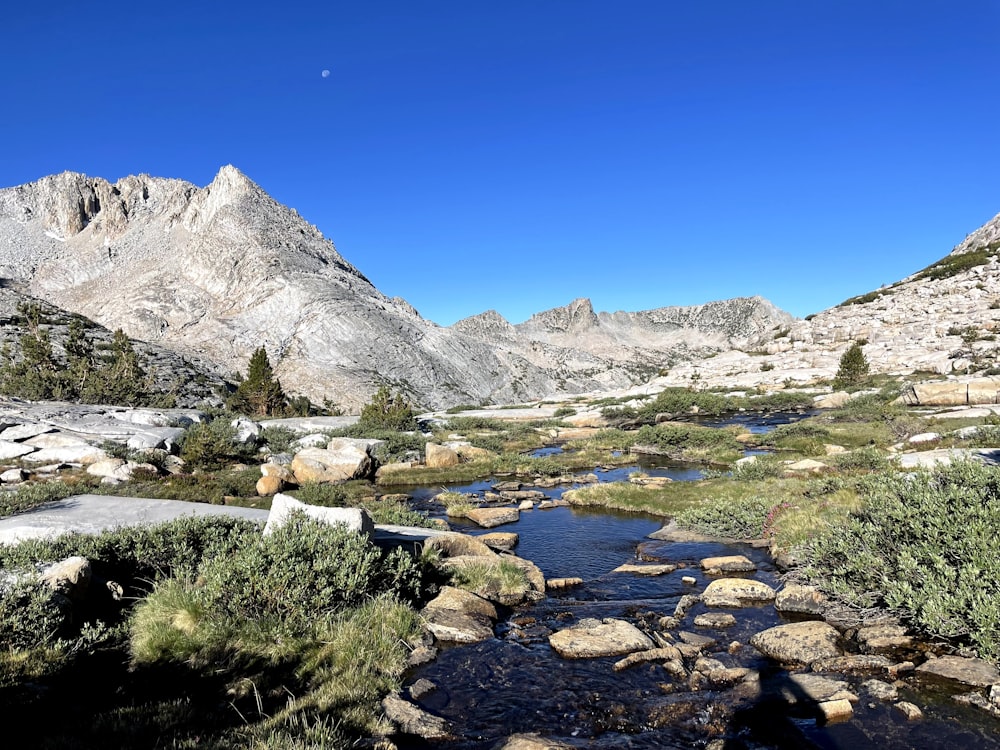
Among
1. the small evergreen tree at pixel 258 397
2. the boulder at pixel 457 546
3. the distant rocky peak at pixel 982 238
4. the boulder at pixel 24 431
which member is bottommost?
the boulder at pixel 457 546

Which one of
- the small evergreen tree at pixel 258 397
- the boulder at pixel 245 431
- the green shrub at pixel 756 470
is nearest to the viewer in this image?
the green shrub at pixel 756 470

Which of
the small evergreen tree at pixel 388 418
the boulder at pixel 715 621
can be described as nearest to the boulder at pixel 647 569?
the boulder at pixel 715 621

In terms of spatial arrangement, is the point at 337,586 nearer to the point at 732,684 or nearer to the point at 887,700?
the point at 732,684

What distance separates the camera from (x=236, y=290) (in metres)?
95.8

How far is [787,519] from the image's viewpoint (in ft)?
45.5

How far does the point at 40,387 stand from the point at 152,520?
37107 mm

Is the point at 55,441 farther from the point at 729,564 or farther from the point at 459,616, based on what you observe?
the point at 729,564

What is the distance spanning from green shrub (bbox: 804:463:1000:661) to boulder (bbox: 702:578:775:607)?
851mm

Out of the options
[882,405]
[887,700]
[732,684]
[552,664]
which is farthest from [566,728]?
[882,405]

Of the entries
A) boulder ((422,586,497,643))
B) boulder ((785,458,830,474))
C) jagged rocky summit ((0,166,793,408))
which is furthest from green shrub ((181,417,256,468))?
jagged rocky summit ((0,166,793,408))

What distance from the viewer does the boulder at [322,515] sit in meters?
10.2

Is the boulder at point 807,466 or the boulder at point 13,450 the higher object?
the boulder at point 13,450

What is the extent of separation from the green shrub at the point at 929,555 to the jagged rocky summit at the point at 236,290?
2778 inches

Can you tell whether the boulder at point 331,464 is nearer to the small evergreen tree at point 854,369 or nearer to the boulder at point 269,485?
the boulder at point 269,485
